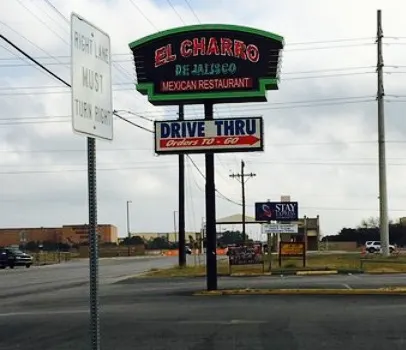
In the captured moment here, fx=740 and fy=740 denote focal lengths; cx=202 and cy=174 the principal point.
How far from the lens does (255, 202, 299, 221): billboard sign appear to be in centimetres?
4081

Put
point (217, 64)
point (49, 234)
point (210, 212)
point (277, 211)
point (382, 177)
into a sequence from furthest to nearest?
point (49, 234) < point (382, 177) < point (277, 211) < point (210, 212) < point (217, 64)

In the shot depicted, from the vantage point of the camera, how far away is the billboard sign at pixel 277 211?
4081 centimetres

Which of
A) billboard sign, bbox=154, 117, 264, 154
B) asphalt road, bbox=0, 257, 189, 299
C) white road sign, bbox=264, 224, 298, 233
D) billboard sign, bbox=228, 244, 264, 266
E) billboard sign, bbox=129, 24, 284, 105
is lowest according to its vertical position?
asphalt road, bbox=0, 257, 189, 299

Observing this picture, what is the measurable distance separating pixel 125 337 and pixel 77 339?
0.80 metres

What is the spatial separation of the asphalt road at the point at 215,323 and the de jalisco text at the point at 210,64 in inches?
250

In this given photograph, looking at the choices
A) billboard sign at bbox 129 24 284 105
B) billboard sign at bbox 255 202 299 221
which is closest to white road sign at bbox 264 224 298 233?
billboard sign at bbox 255 202 299 221

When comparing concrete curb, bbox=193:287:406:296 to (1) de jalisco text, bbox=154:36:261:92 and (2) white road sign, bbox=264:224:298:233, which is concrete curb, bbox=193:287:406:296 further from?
(2) white road sign, bbox=264:224:298:233

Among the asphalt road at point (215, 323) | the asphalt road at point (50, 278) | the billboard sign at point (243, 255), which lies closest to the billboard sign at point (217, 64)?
the asphalt road at point (215, 323)

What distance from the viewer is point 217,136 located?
21.9m

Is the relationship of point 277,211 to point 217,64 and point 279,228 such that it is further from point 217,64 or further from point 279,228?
point 217,64

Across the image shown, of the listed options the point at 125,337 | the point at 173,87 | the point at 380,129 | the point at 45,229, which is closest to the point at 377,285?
the point at 173,87

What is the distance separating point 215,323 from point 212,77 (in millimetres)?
10113

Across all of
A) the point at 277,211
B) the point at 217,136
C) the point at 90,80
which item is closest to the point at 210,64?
the point at 217,136

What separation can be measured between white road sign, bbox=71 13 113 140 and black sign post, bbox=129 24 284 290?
17.3m
